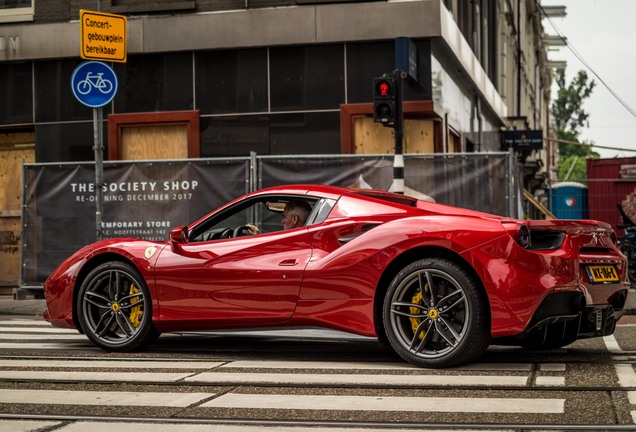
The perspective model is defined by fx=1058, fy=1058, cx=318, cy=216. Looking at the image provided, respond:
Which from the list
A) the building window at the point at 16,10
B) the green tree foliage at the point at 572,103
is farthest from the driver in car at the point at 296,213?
the green tree foliage at the point at 572,103

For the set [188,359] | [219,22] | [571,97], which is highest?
[571,97]

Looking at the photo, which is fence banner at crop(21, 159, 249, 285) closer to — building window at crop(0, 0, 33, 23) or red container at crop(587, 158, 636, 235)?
building window at crop(0, 0, 33, 23)

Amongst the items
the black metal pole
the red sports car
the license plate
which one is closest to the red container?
the black metal pole

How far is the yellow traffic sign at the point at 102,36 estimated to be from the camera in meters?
13.7

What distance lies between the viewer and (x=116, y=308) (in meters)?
8.66

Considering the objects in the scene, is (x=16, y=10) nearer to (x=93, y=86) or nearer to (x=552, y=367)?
(x=93, y=86)

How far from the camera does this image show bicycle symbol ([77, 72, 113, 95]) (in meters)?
13.9

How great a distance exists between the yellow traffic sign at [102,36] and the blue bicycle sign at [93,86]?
0.19 metres

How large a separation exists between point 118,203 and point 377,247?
324 inches

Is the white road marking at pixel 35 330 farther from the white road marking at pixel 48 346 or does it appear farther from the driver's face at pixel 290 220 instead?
the driver's face at pixel 290 220

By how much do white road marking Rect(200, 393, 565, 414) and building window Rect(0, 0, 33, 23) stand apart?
14.9 meters

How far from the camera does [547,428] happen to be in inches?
201

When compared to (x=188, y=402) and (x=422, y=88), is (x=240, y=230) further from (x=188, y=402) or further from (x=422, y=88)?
(x=422, y=88)

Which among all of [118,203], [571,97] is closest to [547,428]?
[118,203]
